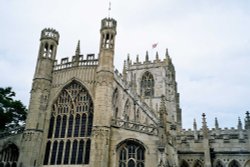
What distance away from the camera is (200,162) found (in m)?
26.8

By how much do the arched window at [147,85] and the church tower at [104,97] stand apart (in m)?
30.3

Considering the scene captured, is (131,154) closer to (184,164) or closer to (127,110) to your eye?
(184,164)

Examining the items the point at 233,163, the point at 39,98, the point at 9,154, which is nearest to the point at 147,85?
the point at 233,163

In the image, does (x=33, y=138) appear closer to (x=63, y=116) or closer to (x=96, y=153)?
(x=63, y=116)

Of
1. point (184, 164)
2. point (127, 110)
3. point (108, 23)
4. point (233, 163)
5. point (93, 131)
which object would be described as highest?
point (108, 23)

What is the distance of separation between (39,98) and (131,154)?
33.1ft

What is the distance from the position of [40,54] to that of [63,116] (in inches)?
275

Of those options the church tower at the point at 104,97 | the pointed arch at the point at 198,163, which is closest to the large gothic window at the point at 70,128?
the church tower at the point at 104,97

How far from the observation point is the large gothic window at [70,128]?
76.5 ft

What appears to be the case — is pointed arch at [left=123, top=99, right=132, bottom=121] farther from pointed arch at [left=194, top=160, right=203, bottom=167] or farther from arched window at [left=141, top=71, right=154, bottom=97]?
arched window at [left=141, top=71, right=154, bottom=97]

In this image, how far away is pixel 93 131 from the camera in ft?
74.3

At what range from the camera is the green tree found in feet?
109

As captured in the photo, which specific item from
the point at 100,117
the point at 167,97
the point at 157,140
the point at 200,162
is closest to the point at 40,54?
the point at 100,117

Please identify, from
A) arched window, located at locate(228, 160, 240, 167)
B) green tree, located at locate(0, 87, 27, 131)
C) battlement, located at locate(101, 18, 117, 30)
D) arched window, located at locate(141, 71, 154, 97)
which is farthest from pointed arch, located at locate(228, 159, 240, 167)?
arched window, located at locate(141, 71, 154, 97)
